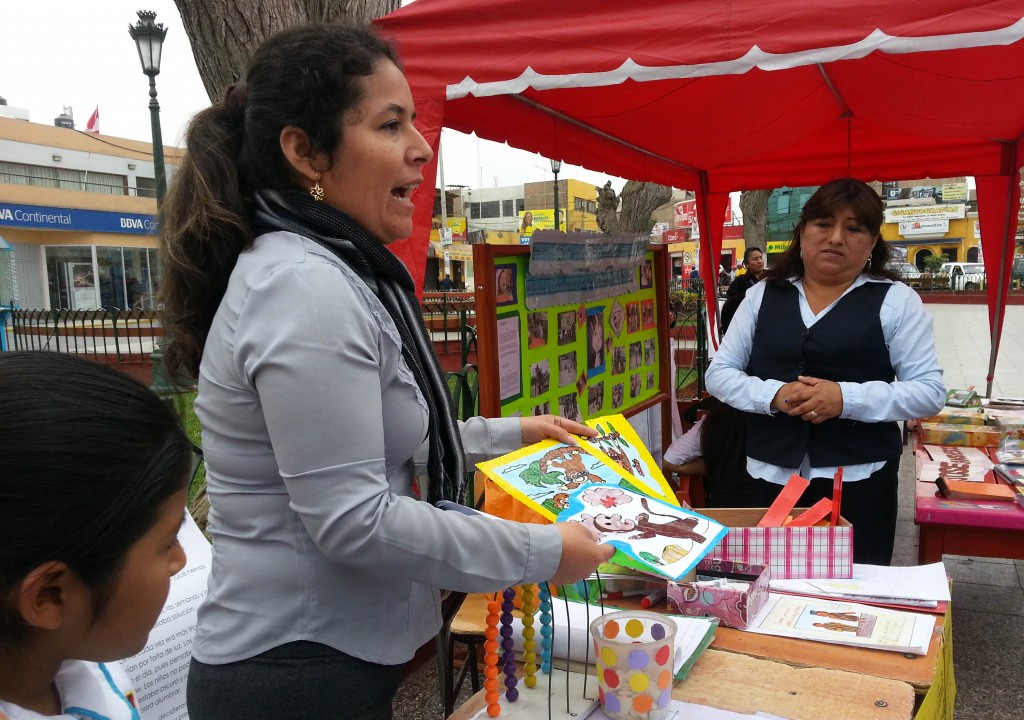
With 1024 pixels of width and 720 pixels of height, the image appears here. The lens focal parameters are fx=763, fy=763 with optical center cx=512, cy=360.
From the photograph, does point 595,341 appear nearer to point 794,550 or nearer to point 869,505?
point 869,505

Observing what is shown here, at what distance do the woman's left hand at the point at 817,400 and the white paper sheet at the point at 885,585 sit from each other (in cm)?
61

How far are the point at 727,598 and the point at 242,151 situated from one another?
1272 millimetres

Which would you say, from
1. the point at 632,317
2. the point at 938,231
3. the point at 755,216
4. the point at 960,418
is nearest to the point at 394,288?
the point at 632,317

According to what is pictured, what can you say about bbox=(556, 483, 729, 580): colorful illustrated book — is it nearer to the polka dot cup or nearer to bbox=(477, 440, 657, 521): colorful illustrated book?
bbox=(477, 440, 657, 521): colorful illustrated book

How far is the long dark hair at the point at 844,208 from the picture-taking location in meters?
2.59

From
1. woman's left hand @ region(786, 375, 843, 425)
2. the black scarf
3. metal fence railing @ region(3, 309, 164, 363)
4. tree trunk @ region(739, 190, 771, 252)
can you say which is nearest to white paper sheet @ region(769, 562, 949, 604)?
woman's left hand @ region(786, 375, 843, 425)

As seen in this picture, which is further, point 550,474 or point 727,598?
point 727,598

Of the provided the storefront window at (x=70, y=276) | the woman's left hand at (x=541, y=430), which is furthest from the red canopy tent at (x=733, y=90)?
the storefront window at (x=70, y=276)

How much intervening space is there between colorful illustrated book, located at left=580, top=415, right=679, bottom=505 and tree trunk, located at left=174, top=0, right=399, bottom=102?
2.32 m

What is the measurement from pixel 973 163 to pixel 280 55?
5.91 meters

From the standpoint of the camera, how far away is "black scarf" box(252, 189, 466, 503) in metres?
1.11

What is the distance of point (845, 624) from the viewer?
63.1 inches

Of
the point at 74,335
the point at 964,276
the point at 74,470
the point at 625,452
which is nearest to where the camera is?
the point at 74,470

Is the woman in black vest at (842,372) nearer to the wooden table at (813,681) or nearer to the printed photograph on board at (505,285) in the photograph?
the printed photograph on board at (505,285)
